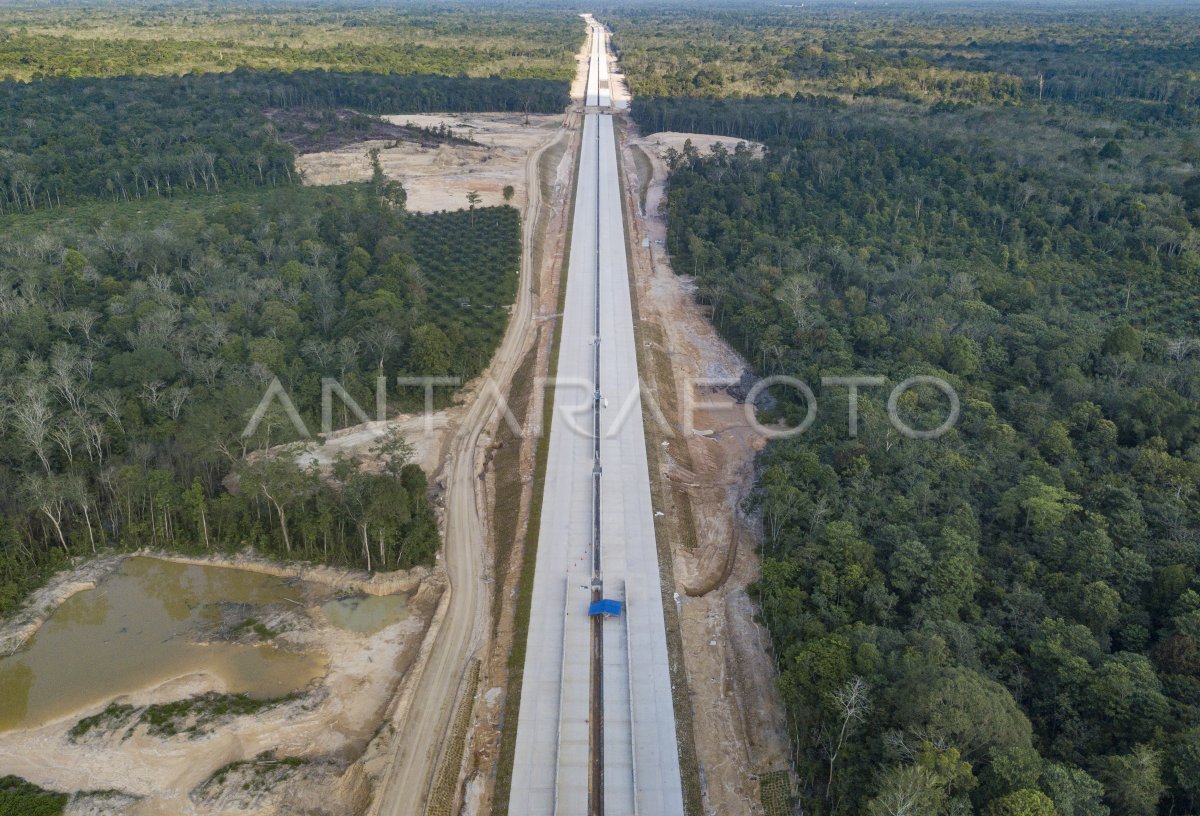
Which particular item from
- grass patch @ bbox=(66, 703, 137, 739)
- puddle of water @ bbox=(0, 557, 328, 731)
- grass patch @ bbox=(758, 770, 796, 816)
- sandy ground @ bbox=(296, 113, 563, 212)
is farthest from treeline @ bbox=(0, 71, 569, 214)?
grass patch @ bbox=(758, 770, 796, 816)

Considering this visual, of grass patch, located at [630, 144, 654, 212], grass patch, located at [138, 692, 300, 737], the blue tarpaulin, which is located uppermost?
grass patch, located at [630, 144, 654, 212]

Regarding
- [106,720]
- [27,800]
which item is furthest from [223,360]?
[27,800]

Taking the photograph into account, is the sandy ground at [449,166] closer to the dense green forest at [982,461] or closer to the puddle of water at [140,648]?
the dense green forest at [982,461]

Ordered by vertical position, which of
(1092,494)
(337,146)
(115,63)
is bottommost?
(1092,494)

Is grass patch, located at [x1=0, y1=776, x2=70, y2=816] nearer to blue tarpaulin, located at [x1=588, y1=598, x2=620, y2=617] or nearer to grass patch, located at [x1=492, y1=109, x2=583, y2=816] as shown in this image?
grass patch, located at [x1=492, y1=109, x2=583, y2=816]

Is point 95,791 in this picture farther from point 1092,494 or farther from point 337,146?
point 337,146

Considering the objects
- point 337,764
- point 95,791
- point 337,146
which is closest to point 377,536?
point 337,764
